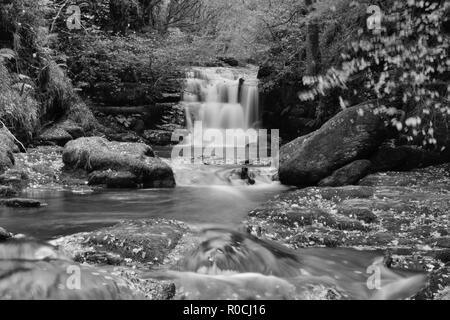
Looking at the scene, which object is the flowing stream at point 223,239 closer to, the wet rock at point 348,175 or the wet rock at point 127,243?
the wet rock at point 127,243

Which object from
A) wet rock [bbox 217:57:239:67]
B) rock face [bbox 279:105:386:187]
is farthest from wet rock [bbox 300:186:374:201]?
wet rock [bbox 217:57:239:67]

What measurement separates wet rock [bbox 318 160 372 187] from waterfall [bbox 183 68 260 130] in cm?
721

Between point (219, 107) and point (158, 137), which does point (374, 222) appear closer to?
point (158, 137)

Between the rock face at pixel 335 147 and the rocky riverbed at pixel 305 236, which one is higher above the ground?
the rock face at pixel 335 147

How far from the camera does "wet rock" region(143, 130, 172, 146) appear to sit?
50.7 ft

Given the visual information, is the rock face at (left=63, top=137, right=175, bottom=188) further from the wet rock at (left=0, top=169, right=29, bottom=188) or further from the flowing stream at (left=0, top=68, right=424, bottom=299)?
the wet rock at (left=0, top=169, right=29, bottom=188)

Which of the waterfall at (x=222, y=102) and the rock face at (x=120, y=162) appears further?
the waterfall at (x=222, y=102)

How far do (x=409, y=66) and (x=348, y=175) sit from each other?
4.18m

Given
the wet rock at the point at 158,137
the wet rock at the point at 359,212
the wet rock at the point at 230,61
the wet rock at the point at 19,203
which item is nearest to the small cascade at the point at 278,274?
the wet rock at the point at 359,212

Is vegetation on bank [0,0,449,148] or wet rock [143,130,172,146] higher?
vegetation on bank [0,0,449,148]

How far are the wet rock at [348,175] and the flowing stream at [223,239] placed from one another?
1.02 m

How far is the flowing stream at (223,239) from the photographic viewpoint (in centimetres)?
472

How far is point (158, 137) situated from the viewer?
15.6 meters

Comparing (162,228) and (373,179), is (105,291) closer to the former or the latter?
(162,228)
